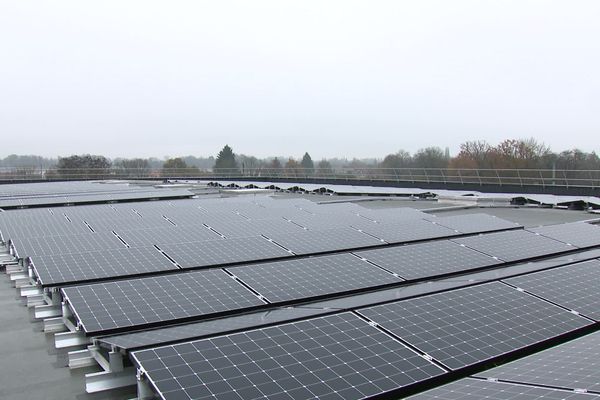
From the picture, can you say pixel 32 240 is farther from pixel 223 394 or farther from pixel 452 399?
pixel 452 399

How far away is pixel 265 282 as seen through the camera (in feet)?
32.2

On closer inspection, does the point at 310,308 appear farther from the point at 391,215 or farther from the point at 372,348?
the point at 391,215

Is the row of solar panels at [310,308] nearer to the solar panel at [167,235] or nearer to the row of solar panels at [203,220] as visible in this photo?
the row of solar panels at [203,220]

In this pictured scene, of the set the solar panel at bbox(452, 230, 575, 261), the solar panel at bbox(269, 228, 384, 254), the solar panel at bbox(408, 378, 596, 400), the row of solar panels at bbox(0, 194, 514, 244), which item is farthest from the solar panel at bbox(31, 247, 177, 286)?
the solar panel at bbox(452, 230, 575, 261)

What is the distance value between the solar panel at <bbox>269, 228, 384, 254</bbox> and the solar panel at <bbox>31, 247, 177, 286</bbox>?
132 inches

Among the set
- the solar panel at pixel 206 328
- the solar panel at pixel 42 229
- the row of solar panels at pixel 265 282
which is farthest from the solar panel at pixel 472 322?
the solar panel at pixel 42 229

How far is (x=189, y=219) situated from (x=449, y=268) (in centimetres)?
941

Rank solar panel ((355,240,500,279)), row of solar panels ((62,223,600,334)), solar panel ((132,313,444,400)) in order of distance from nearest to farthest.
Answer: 1. solar panel ((132,313,444,400))
2. row of solar panels ((62,223,600,334))
3. solar panel ((355,240,500,279))

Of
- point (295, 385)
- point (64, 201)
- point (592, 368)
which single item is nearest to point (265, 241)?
point (295, 385)

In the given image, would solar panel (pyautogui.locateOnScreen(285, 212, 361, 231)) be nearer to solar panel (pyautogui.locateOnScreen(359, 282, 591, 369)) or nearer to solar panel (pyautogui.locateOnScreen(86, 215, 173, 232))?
solar panel (pyautogui.locateOnScreen(86, 215, 173, 232))

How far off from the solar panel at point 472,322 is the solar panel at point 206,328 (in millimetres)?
1179

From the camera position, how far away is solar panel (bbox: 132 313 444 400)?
222 inches

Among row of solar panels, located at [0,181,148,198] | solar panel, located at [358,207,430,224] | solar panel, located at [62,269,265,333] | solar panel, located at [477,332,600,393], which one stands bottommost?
solar panel, located at [477,332,600,393]

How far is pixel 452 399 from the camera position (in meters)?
5.32
